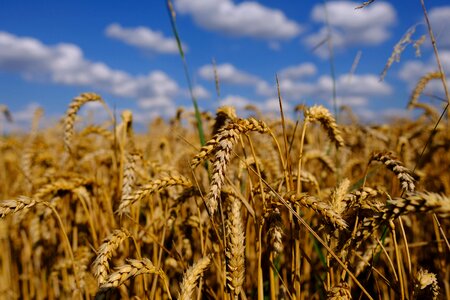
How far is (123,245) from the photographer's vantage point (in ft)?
5.95

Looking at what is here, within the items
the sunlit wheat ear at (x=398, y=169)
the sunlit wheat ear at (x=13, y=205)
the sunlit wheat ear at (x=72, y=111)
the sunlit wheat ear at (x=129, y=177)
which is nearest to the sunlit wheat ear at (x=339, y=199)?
the sunlit wheat ear at (x=398, y=169)

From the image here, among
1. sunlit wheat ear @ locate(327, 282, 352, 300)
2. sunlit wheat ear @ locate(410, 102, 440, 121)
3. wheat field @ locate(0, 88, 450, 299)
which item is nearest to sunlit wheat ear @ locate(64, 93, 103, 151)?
wheat field @ locate(0, 88, 450, 299)

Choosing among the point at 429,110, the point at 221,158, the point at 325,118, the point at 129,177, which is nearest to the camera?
the point at 221,158

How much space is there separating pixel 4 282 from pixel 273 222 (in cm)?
216

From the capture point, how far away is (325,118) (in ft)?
4.33

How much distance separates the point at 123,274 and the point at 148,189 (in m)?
0.32

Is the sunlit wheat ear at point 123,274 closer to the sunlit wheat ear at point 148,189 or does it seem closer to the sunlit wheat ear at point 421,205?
the sunlit wheat ear at point 148,189

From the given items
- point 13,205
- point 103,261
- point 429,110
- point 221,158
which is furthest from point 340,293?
point 429,110

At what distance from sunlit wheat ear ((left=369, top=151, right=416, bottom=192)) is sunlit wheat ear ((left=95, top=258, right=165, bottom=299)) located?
0.68m

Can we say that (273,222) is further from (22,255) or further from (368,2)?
(22,255)

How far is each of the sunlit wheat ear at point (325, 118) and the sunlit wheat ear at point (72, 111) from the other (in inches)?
44.3

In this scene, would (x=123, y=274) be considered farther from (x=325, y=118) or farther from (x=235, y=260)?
(x=325, y=118)

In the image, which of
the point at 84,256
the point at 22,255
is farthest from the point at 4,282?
the point at 84,256

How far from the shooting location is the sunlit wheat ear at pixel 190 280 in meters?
1.00
